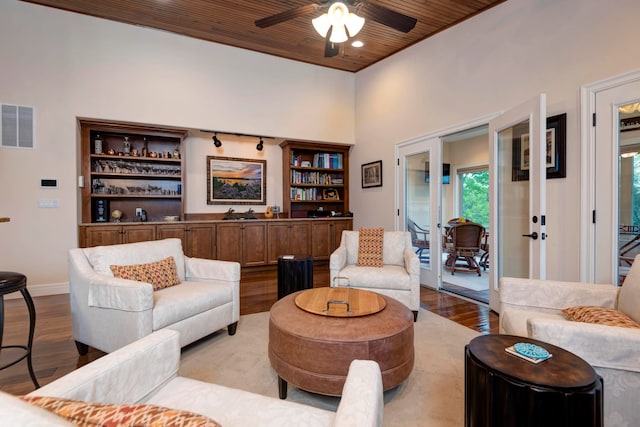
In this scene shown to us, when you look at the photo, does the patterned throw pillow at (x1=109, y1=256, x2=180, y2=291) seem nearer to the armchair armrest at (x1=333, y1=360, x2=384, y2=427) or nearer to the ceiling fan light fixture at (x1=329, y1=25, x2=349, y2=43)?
the armchair armrest at (x1=333, y1=360, x2=384, y2=427)

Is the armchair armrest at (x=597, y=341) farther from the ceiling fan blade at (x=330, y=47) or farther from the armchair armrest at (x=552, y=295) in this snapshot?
the ceiling fan blade at (x=330, y=47)

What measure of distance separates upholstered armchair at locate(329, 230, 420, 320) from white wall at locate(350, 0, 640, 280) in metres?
1.34

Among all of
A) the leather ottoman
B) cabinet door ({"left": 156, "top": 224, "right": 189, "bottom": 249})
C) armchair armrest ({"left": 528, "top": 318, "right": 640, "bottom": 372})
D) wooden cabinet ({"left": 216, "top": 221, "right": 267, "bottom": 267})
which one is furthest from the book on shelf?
cabinet door ({"left": 156, "top": 224, "right": 189, "bottom": 249})

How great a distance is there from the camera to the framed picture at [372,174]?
5281mm

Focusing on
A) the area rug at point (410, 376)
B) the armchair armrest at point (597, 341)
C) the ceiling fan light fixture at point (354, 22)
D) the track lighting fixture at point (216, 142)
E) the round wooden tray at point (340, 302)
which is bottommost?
the area rug at point (410, 376)

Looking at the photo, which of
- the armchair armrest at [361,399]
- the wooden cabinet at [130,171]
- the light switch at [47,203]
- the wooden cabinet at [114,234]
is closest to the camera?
the armchair armrest at [361,399]

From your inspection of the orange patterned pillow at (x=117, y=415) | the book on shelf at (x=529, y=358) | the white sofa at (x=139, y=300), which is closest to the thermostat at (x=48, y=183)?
the white sofa at (x=139, y=300)

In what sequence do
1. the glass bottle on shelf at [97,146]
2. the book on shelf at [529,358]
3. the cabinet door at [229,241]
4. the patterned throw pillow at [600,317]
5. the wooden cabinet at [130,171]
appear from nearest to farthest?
the book on shelf at [529,358]
the patterned throw pillow at [600,317]
the wooden cabinet at [130,171]
the glass bottle on shelf at [97,146]
the cabinet door at [229,241]

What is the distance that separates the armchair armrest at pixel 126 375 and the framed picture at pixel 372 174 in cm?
455

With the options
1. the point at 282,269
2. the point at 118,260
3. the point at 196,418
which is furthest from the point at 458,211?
the point at 196,418

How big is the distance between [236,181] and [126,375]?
15.7 feet

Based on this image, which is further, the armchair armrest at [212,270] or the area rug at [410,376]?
the armchair armrest at [212,270]

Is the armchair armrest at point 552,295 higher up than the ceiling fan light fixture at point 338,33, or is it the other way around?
the ceiling fan light fixture at point 338,33

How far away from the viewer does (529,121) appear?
2744 millimetres
